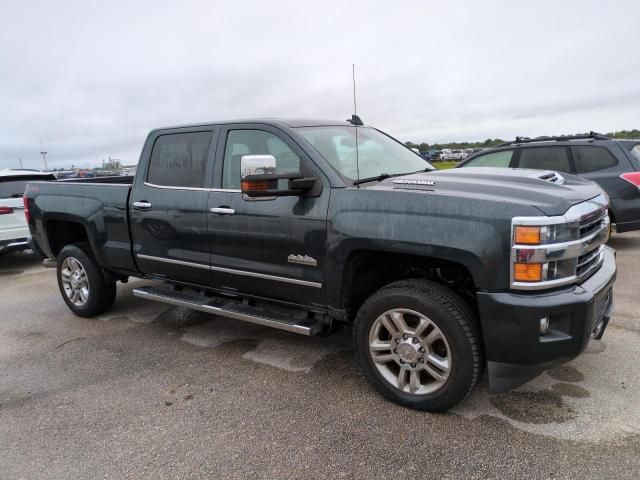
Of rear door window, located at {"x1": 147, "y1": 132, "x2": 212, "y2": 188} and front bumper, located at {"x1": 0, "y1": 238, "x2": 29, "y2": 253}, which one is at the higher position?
rear door window, located at {"x1": 147, "y1": 132, "x2": 212, "y2": 188}

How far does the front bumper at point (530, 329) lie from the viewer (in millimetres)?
2602

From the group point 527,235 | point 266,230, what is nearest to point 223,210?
point 266,230

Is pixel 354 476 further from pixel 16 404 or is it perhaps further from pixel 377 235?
pixel 16 404

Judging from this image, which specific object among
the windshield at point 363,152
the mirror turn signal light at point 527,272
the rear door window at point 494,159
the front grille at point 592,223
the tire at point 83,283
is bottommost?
the tire at point 83,283

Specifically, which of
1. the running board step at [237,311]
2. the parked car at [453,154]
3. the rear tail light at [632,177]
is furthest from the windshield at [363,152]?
the parked car at [453,154]

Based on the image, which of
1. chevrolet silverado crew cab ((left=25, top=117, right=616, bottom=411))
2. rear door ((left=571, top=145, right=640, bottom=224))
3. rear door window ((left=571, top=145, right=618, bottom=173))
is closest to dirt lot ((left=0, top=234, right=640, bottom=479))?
chevrolet silverado crew cab ((left=25, top=117, right=616, bottom=411))

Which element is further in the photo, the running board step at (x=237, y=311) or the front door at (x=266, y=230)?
the running board step at (x=237, y=311)

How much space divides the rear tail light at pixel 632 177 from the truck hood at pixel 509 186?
3831mm

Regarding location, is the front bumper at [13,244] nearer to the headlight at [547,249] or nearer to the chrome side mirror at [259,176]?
the chrome side mirror at [259,176]

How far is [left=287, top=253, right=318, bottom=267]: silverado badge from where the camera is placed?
10.9 ft

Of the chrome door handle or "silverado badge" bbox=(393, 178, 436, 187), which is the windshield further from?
the chrome door handle

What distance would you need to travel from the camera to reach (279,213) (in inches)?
135

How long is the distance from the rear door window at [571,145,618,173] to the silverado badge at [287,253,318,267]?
17.3ft

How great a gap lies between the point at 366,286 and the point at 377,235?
57 centimetres
